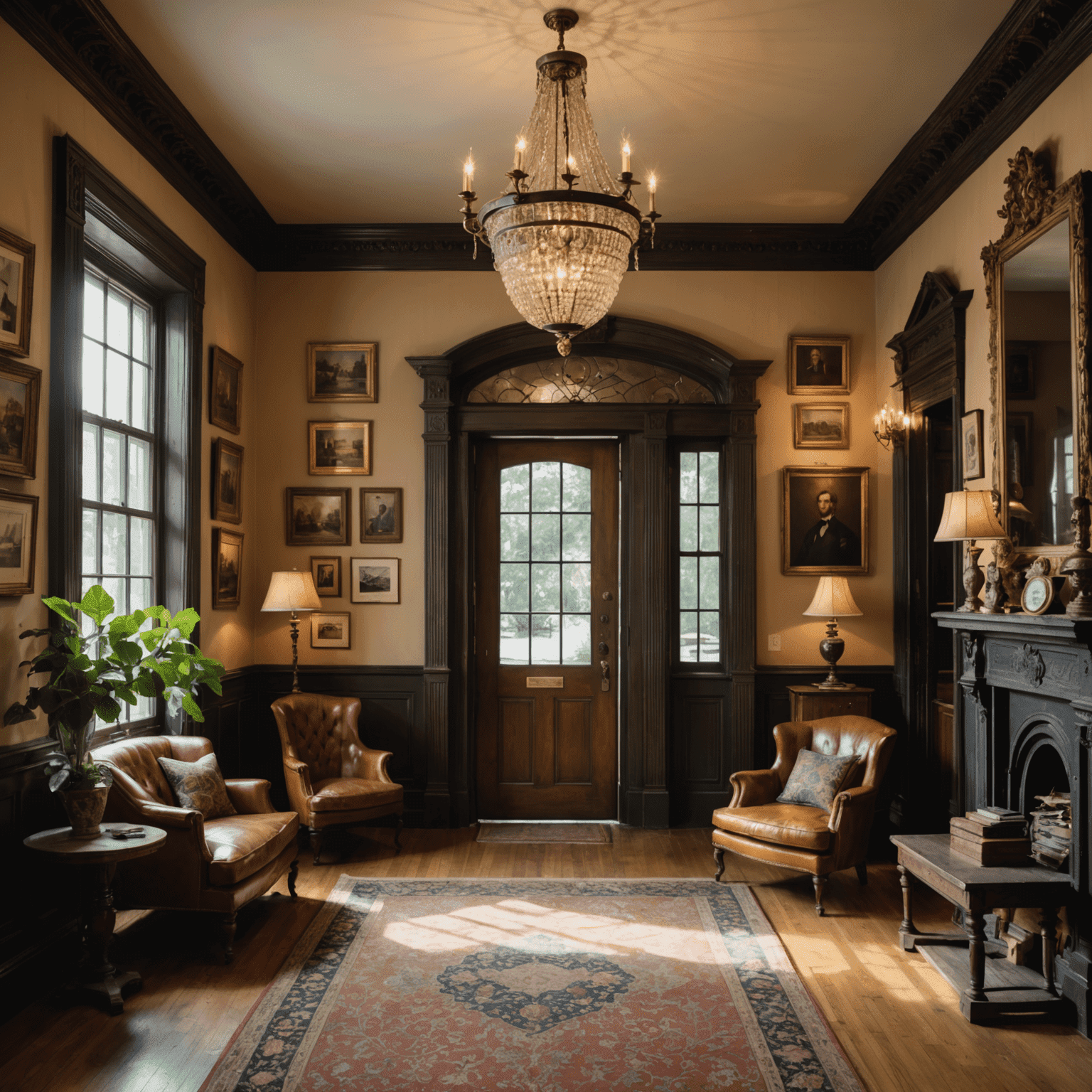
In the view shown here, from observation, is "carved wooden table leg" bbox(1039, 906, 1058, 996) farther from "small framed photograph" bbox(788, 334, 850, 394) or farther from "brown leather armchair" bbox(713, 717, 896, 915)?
"small framed photograph" bbox(788, 334, 850, 394)

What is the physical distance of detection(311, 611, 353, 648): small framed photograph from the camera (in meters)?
6.62

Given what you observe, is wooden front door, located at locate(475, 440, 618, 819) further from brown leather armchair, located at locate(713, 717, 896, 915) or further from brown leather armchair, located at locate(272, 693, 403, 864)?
brown leather armchair, located at locate(713, 717, 896, 915)

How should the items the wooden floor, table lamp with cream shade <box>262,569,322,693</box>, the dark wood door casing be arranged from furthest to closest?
the dark wood door casing
table lamp with cream shade <box>262,569,322,693</box>
the wooden floor

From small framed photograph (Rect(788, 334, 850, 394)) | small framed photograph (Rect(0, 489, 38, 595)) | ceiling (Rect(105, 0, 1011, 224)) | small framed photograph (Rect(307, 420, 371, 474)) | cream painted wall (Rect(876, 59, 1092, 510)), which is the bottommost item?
small framed photograph (Rect(0, 489, 38, 595))

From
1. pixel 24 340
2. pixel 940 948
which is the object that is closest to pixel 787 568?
pixel 940 948

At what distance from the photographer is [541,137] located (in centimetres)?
473

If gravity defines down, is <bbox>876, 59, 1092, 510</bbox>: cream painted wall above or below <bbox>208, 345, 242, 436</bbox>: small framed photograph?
above

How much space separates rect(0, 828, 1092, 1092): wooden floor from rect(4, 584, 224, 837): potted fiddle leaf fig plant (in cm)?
74

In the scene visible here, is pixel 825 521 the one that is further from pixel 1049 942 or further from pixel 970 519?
pixel 1049 942

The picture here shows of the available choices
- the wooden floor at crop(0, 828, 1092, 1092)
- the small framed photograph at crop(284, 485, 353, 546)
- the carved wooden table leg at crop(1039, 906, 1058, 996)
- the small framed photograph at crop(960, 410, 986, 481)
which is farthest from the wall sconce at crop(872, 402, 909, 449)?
the small framed photograph at crop(284, 485, 353, 546)

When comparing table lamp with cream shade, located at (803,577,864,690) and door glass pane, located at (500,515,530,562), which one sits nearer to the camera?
table lamp with cream shade, located at (803,577,864,690)

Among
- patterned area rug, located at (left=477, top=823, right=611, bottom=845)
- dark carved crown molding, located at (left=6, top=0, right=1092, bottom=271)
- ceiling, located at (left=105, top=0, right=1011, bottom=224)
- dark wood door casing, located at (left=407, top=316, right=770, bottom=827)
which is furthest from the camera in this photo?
dark wood door casing, located at (left=407, top=316, right=770, bottom=827)

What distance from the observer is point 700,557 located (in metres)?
6.73

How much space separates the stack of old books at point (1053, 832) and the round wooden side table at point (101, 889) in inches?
138
